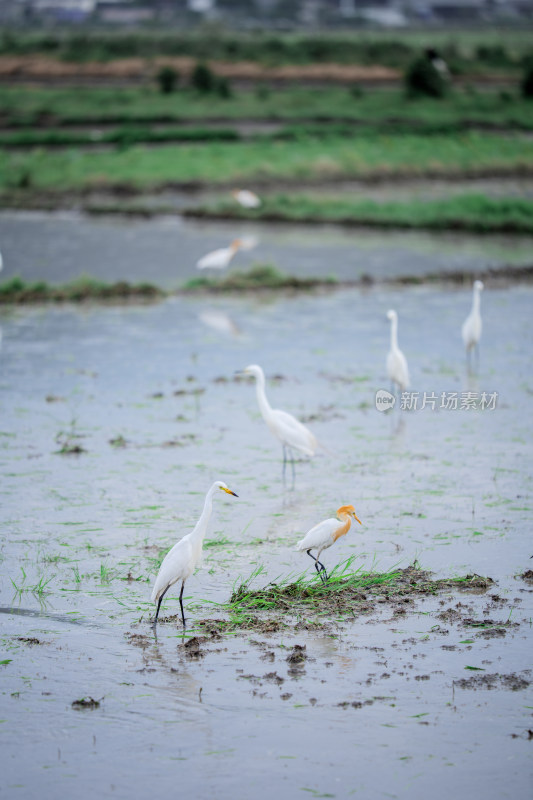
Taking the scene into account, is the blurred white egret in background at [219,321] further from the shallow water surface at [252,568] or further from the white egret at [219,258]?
the white egret at [219,258]

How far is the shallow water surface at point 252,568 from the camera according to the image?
559cm

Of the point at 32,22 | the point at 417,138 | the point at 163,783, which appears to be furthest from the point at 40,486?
the point at 32,22

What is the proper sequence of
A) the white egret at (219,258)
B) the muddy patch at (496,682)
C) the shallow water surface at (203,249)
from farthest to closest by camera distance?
1. the shallow water surface at (203,249)
2. the white egret at (219,258)
3. the muddy patch at (496,682)

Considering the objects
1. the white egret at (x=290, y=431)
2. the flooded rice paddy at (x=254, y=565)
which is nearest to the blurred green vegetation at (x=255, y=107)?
the flooded rice paddy at (x=254, y=565)

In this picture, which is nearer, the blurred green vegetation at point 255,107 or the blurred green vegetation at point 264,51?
the blurred green vegetation at point 255,107

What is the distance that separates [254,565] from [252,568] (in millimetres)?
66

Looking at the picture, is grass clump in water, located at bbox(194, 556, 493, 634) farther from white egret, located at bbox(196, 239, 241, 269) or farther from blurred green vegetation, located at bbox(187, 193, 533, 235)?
blurred green vegetation, located at bbox(187, 193, 533, 235)

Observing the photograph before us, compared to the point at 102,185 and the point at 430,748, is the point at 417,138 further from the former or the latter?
the point at 430,748

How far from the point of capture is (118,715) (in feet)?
19.6

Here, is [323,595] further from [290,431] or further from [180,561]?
[290,431]

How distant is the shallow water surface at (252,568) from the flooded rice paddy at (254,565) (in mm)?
19

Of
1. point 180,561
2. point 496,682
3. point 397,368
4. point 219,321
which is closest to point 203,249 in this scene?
point 219,321

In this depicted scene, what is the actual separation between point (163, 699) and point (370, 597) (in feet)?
6.39

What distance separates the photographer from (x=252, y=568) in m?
8.09
